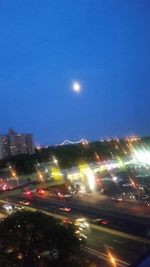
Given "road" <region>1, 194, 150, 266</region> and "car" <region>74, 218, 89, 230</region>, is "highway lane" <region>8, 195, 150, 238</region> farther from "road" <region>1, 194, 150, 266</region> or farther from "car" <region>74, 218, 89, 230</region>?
"car" <region>74, 218, 89, 230</region>

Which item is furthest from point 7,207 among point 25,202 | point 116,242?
point 116,242

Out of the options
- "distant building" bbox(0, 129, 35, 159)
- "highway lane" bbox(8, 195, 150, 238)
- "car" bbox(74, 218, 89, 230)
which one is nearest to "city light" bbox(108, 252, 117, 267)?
"highway lane" bbox(8, 195, 150, 238)

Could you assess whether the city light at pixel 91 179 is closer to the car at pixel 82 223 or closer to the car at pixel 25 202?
the car at pixel 25 202

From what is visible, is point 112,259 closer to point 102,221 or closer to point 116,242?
point 116,242

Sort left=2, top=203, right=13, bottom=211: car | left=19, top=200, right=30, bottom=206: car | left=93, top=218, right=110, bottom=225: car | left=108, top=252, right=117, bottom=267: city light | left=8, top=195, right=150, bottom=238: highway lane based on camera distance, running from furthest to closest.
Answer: left=19, top=200, right=30, bottom=206: car, left=2, top=203, right=13, bottom=211: car, left=93, top=218, right=110, bottom=225: car, left=8, top=195, right=150, bottom=238: highway lane, left=108, top=252, right=117, bottom=267: city light

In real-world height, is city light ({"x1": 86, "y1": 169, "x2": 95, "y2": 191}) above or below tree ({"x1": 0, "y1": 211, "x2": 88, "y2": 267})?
above

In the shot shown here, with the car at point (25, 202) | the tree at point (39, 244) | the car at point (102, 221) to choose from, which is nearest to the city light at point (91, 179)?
the car at point (25, 202)

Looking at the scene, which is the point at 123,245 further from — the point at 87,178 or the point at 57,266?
the point at 87,178

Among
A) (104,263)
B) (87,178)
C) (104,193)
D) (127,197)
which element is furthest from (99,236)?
(87,178)
